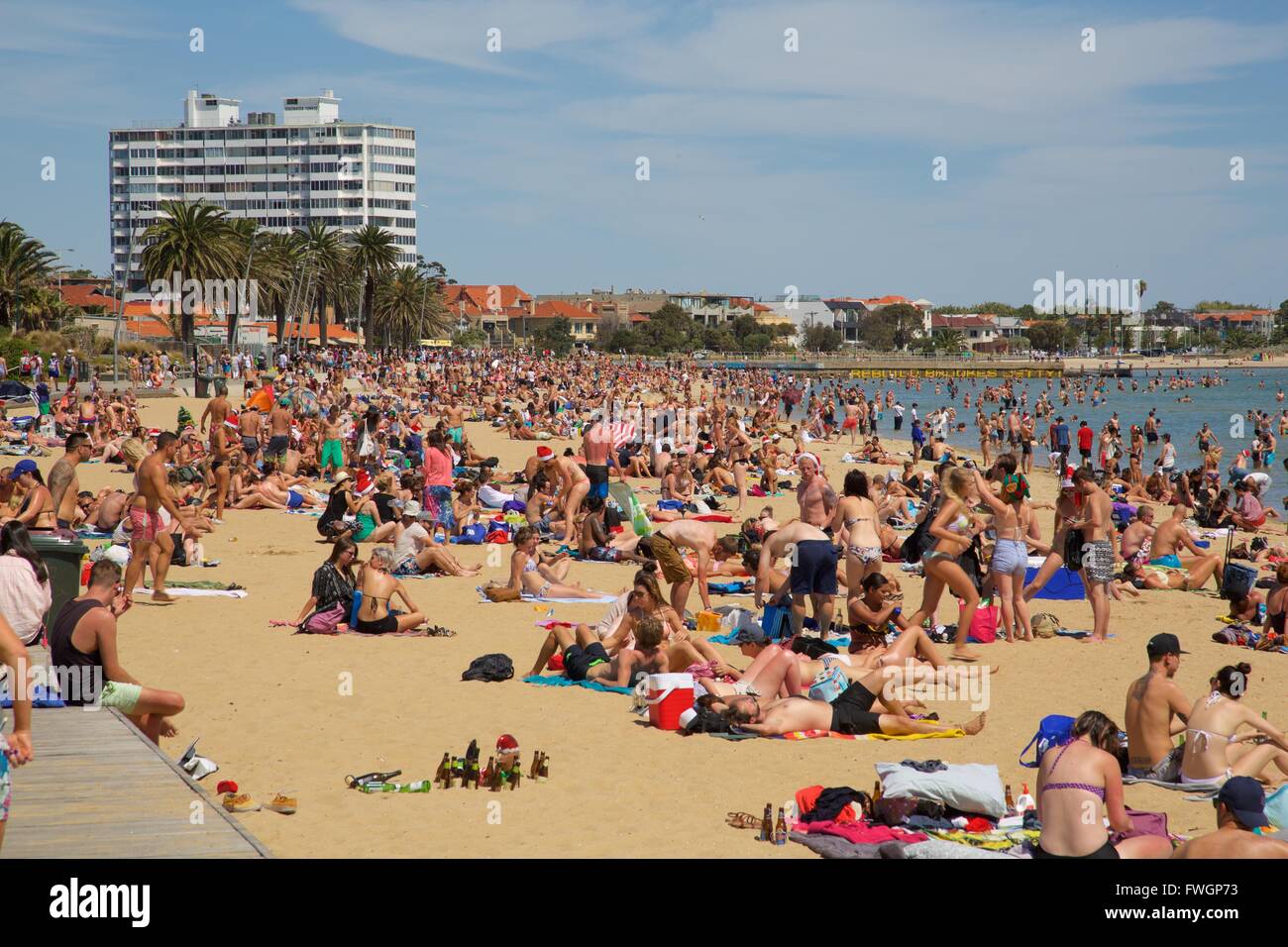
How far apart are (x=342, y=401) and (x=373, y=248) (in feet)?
135

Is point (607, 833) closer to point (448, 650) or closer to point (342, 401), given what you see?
point (448, 650)

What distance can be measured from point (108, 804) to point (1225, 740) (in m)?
5.41

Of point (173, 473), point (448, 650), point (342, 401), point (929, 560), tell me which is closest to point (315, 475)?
point (173, 473)

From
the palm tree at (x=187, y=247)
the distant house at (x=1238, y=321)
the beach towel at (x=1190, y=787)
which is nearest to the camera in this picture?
the beach towel at (x=1190, y=787)

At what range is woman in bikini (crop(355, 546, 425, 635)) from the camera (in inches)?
384

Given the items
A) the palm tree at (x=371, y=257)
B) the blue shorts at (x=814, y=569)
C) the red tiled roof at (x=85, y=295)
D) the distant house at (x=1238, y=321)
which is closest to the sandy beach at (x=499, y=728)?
the blue shorts at (x=814, y=569)

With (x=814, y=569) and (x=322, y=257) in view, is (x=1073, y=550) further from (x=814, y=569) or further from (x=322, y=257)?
(x=322, y=257)

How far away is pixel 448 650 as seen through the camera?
9.38 metres

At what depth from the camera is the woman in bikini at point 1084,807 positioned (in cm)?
514

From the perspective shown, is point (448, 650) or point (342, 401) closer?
point (448, 650)

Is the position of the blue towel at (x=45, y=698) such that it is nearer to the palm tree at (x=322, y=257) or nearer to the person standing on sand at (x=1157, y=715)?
the person standing on sand at (x=1157, y=715)

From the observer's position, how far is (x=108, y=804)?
199 inches

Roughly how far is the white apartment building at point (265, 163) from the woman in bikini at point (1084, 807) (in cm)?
12488
